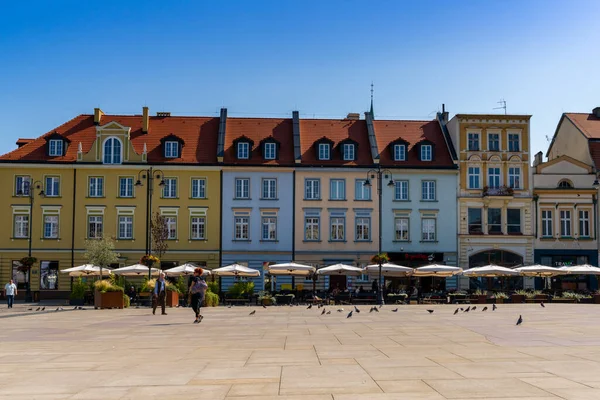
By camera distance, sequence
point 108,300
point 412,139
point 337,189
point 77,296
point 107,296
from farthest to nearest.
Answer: point 412,139 → point 337,189 → point 77,296 → point 108,300 → point 107,296

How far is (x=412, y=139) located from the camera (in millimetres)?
56125

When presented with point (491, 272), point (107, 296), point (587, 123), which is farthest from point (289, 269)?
point (587, 123)

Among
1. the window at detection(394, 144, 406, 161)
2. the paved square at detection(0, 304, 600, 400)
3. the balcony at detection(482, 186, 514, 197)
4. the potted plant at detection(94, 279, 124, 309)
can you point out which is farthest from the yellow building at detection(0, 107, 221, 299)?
the paved square at detection(0, 304, 600, 400)

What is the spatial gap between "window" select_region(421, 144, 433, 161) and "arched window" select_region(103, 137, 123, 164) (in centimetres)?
2183

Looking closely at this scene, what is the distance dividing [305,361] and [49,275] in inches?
1652

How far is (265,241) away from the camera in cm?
5272

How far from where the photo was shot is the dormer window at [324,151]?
5397 centimetres

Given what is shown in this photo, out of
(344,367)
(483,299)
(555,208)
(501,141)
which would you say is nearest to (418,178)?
(501,141)

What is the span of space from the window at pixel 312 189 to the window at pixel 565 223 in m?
17.9

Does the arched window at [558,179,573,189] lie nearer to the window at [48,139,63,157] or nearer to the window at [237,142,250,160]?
the window at [237,142,250,160]

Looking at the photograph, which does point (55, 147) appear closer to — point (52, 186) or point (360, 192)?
point (52, 186)

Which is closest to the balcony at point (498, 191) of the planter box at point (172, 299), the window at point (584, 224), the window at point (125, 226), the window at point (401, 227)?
the window at point (584, 224)

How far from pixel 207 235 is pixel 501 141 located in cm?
2249

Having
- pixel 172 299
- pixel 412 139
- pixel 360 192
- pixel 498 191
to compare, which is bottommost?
pixel 172 299
